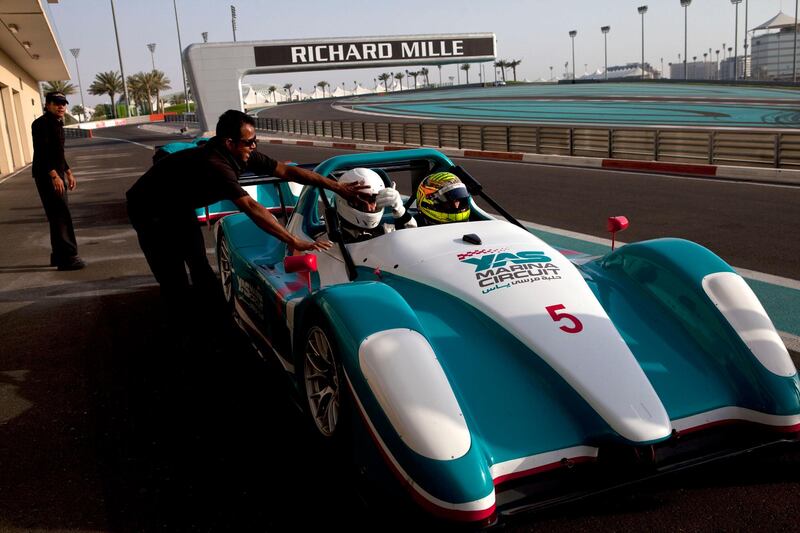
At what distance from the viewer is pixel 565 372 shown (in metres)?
3.03

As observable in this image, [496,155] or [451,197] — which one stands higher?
[451,197]

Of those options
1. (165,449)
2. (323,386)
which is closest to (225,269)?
(165,449)

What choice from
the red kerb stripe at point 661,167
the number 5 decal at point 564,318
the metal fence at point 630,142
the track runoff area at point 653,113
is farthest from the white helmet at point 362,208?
the metal fence at point 630,142

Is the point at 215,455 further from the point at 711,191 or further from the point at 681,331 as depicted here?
the point at 711,191

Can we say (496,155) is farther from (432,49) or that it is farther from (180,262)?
(432,49)

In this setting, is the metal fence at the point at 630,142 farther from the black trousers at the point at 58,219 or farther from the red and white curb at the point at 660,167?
the black trousers at the point at 58,219

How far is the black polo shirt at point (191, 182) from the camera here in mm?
4469

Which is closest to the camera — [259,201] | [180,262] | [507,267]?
[507,267]

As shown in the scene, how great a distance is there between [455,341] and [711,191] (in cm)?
1024

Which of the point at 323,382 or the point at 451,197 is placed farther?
the point at 451,197

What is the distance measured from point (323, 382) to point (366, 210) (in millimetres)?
1488

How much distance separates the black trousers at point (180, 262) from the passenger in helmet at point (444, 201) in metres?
1.52

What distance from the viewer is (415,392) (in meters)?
2.78

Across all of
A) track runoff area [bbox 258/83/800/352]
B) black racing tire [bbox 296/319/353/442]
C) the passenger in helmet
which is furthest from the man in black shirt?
track runoff area [bbox 258/83/800/352]
